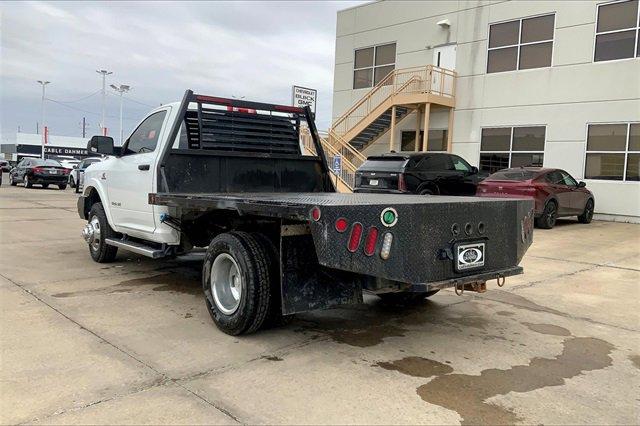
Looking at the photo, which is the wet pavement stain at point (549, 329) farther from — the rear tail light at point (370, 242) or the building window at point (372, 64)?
the building window at point (372, 64)

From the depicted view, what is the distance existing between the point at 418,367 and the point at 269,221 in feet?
5.52

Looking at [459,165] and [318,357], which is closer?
[318,357]

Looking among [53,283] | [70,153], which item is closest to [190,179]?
[53,283]

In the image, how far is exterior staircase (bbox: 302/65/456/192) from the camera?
17625mm

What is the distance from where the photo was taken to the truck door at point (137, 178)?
598cm

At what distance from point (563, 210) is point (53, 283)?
1173 centimetres

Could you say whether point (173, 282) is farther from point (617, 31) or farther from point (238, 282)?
point (617, 31)

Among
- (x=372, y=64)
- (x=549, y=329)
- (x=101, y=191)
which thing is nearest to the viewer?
(x=549, y=329)

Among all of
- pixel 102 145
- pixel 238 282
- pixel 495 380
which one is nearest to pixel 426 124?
pixel 102 145

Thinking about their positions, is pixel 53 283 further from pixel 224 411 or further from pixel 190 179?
pixel 224 411

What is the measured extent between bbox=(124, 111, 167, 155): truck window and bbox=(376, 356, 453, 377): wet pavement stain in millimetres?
3805

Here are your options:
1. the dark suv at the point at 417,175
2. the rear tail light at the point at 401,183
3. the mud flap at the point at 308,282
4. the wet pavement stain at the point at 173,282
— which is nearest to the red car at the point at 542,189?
the dark suv at the point at 417,175

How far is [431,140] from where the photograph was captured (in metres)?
19.4

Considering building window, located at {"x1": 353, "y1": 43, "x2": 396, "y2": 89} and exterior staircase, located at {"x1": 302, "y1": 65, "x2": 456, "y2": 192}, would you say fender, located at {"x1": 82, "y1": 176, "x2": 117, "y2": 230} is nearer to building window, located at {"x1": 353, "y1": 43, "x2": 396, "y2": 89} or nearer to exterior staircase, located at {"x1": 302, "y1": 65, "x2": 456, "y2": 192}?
exterior staircase, located at {"x1": 302, "y1": 65, "x2": 456, "y2": 192}
